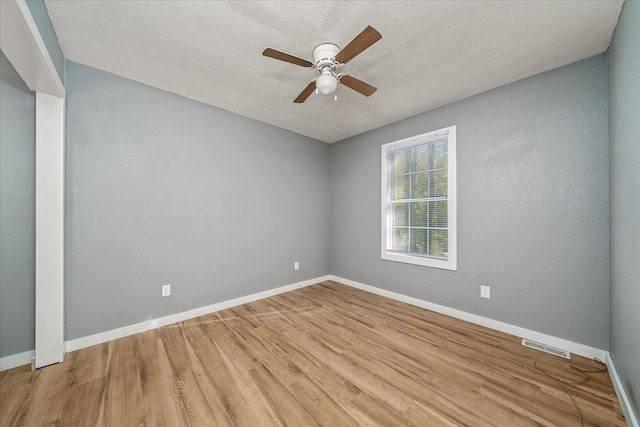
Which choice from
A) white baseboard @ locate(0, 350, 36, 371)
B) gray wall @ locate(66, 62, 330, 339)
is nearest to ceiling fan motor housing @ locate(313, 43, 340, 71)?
gray wall @ locate(66, 62, 330, 339)

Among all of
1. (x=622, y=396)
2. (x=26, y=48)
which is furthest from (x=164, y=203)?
(x=622, y=396)

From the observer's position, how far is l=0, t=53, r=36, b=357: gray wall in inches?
70.8

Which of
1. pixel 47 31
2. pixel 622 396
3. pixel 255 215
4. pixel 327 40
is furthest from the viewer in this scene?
pixel 255 215

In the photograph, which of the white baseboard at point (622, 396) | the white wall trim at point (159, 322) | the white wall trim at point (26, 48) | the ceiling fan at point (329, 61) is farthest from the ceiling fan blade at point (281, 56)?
the white baseboard at point (622, 396)

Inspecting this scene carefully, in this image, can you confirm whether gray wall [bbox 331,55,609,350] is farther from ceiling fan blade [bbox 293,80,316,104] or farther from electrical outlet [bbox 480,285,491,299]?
ceiling fan blade [bbox 293,80,316,104]

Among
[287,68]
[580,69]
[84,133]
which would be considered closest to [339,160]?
[287,68]

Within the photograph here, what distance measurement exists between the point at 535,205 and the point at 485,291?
0.99m

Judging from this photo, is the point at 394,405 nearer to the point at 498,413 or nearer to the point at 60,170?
the point at 498,413

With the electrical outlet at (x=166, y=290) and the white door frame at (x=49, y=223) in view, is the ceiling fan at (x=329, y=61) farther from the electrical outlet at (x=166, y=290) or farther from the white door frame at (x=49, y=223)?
the electrical outlet at (x=166, y=290)

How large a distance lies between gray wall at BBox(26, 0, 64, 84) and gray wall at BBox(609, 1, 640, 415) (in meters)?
3.31

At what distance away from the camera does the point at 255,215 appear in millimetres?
3291

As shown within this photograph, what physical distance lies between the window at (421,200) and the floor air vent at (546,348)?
0.87 metres

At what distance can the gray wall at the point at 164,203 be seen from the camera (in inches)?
83.3

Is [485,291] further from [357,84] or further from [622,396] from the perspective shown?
[357,84]
